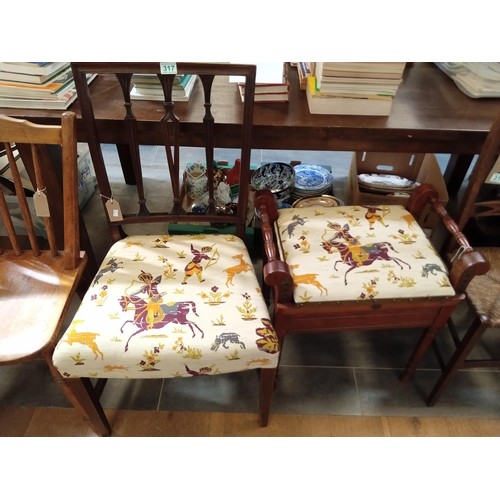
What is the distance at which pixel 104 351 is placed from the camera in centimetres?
91

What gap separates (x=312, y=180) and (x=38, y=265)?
1237 mm

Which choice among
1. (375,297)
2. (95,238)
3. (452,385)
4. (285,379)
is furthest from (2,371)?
(452,385)

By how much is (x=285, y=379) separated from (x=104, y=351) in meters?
0.71

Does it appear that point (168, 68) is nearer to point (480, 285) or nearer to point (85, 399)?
point (85, 399)

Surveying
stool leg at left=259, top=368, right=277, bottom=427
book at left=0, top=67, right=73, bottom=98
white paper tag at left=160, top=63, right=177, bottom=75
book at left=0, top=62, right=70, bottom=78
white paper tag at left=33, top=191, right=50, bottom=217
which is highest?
white paper tag at left=160, top=63, right=177, bottom=75

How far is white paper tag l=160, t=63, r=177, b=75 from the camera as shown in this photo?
2.97 ft

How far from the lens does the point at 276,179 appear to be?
5.88 feet

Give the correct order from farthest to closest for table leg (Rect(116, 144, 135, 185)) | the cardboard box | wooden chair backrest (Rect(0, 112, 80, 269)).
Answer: table leg (Rect(116, 144, 135, 185)) < the cardboard box < wooden chair backrest (Rect(0, 112, 80, 269))

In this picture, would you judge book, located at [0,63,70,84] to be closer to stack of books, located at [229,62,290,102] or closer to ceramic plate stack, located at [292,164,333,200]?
stack of books, located at [229,62,290,102]

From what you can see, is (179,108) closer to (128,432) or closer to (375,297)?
(375,297)

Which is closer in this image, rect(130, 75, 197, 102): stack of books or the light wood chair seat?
the light wood chair seat

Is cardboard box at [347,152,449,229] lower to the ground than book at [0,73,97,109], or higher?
lower

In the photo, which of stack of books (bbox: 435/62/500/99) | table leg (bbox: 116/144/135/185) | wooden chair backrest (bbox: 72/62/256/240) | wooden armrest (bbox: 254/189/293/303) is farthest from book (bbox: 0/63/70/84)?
stack of books (bbox: 435/62/500/99)

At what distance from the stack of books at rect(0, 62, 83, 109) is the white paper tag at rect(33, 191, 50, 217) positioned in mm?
376
